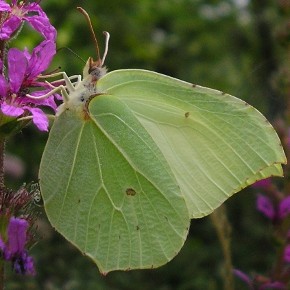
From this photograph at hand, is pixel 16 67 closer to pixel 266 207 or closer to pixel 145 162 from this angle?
pixel 145 162

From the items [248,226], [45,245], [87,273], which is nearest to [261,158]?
[87,273]

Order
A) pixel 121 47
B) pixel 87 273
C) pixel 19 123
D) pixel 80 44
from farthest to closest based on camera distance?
1. pixel 121 47
2. pixel 80 44
3. pixel 87 273
4. pixel 19 123

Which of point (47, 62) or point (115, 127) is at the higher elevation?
point (47, 62)

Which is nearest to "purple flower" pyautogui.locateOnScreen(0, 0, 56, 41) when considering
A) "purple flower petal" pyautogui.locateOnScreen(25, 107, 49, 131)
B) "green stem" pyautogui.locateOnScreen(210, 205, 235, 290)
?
"purple flower petal" pyautogui.locateOnScreen(25, 107, 49, 131)

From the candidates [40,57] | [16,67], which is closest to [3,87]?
[16,67]

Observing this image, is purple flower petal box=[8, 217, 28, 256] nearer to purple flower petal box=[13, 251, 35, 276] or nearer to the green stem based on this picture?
purple flower petal box=[13, 251, 35, 276]

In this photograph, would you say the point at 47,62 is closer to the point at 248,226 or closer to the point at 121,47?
the point at 248,226
